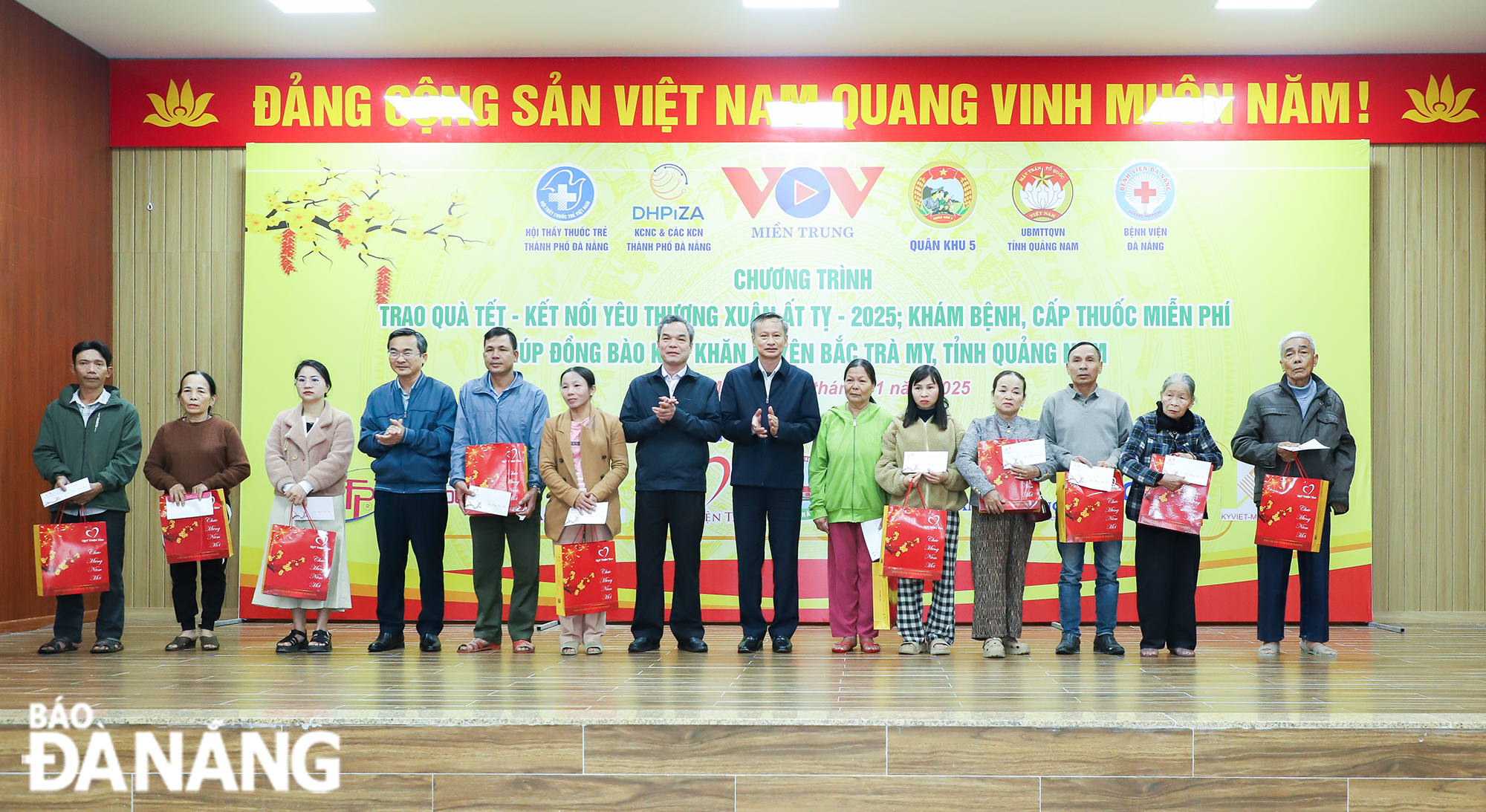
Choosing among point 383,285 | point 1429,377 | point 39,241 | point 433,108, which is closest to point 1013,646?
point 1429,377

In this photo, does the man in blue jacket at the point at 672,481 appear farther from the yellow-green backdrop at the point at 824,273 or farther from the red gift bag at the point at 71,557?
the red gift bag at the point at 71,557

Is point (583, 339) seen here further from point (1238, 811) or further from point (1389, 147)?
point (1389, 147)

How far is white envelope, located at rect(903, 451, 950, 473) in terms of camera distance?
4.77m

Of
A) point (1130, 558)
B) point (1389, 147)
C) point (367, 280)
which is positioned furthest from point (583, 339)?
point (1389, 147)

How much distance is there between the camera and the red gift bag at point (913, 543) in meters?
4.66

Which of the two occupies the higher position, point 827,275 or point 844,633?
point 827,275

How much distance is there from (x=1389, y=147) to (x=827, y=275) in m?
3.38

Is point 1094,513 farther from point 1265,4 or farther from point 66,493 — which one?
point 66,493

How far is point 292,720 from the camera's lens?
317 centimetres

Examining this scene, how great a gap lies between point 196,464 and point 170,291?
2070 millimetres

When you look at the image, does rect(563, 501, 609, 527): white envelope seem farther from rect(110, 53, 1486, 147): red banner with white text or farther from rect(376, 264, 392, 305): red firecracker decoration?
rect(110, 53, 1486, 147): red banner with white text

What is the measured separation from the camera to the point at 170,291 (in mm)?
6707

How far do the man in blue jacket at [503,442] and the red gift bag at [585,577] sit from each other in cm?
35

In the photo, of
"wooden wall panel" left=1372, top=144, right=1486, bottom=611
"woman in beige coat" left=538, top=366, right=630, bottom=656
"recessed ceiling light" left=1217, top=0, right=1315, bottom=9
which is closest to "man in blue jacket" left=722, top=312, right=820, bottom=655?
"woman in beige coat" left=538, top=366, right=630, bottom=656
